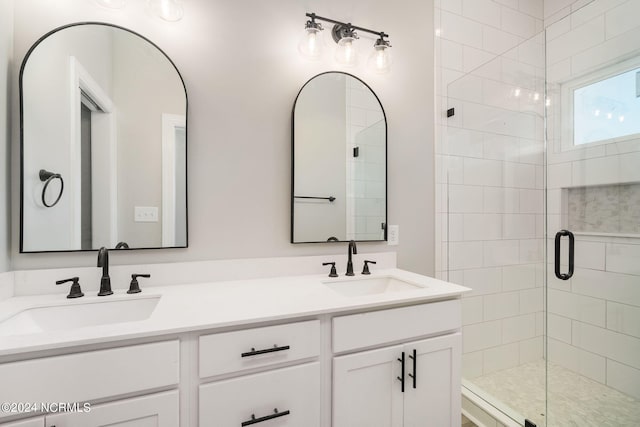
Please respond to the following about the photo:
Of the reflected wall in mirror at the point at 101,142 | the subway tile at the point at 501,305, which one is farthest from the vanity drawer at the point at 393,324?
the subway tile at the point at 501,305

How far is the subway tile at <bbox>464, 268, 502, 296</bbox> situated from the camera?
193cm

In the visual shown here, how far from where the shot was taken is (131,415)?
2.56 feet

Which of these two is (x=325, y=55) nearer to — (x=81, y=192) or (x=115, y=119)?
(x=115, y=119)

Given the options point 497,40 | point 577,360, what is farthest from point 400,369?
point 497,40

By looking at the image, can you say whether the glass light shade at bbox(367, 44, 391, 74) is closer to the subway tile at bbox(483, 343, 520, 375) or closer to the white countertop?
the white countertop

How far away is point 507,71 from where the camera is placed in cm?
197

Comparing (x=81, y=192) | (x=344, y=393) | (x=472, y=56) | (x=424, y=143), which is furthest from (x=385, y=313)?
(x=472, y=56)

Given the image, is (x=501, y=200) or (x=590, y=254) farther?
(x=501, y=200)

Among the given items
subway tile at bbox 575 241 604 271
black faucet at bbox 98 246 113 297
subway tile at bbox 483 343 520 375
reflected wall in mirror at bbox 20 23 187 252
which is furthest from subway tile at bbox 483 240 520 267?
black faucet at bbox 98 246 113 297

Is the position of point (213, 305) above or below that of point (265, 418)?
above

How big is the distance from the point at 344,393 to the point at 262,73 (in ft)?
4.82

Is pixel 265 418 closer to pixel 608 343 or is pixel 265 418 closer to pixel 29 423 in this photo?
pixel 29 423

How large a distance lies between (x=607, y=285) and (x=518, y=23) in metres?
1.94

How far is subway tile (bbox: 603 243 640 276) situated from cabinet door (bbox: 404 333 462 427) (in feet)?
4.32
